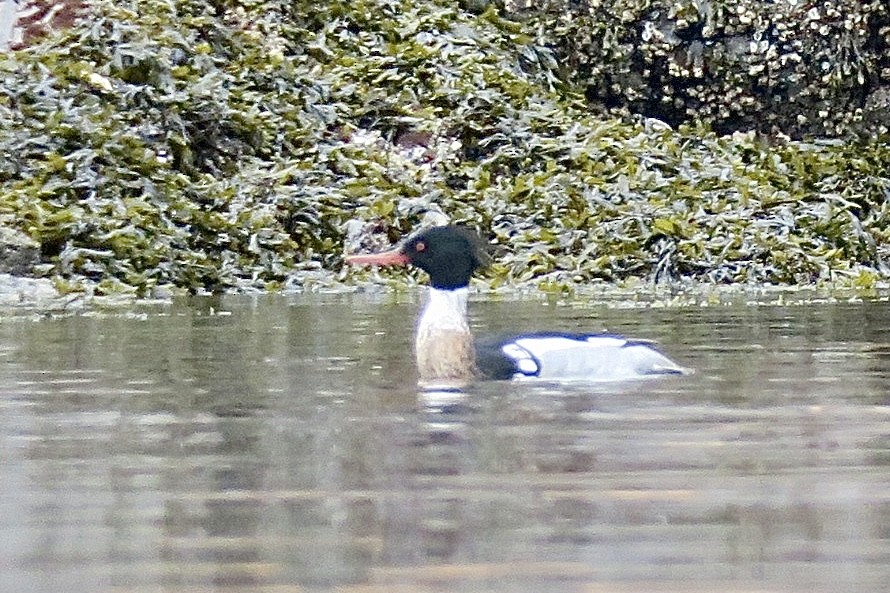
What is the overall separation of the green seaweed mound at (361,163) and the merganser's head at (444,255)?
6.48 meters

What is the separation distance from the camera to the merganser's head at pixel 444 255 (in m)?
8.20

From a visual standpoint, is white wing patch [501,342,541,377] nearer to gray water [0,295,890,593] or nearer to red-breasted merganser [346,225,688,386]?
red-breasted merganser [346,225,688,386]

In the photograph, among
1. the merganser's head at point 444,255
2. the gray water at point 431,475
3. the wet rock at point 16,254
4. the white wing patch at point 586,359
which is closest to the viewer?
the gray water at point 431,475

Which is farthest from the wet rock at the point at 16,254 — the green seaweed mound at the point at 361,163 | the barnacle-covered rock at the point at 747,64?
the barnacle-covered rock at the point at 747,64

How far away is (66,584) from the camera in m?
3.25

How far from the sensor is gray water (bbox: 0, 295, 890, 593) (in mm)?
3318

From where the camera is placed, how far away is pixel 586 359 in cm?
745

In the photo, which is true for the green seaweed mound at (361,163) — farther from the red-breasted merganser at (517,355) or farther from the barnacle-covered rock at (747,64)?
the red-breasted merganser at (517,355)

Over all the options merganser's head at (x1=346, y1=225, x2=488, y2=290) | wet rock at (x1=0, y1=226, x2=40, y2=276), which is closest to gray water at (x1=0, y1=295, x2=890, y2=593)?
merganser's head at (x1=346, y1=225, x2=488, y2=290)

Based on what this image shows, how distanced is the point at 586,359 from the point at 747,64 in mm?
13811

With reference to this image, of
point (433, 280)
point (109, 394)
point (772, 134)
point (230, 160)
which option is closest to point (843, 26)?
point (772, 134)

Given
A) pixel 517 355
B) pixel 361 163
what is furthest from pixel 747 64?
pixel 517 355

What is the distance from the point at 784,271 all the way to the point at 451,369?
28.3ft

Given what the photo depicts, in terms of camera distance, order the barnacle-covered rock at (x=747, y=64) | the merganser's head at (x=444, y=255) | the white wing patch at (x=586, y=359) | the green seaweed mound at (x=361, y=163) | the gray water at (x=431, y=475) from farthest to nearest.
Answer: the barnacle-covered rock at (x=747, y=64), the green seaweed mound at (x=361, y=163), the merganser's head at (x=444, y=255), the white wing patch at (x=586, y=359), the gray water at (x=431, y=475)
